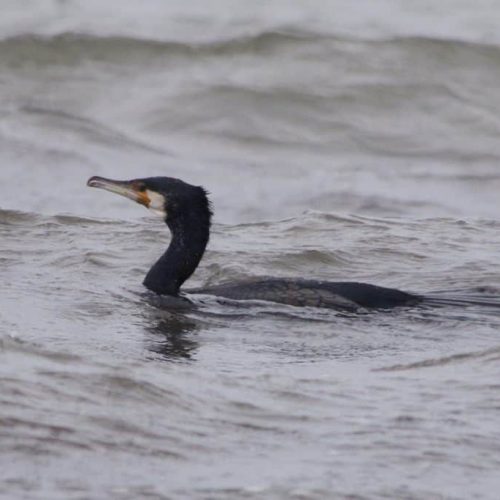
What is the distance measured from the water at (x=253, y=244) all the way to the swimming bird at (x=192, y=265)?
0.51 ft

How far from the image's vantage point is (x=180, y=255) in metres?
9.20

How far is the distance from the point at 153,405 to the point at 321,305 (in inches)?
106

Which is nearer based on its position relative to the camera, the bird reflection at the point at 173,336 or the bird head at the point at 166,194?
the bird reflection at the point at 173,336

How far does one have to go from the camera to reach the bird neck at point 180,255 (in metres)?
9.11

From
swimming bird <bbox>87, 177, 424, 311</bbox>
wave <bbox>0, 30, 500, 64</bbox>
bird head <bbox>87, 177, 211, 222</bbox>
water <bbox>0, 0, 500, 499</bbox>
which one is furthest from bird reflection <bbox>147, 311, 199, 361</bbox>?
wave <bbox>0, 30, 500, 64</bbox>

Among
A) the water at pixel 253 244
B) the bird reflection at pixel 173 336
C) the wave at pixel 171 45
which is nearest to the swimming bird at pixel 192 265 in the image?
the water at pixel 253 244

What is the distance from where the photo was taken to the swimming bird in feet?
28.3

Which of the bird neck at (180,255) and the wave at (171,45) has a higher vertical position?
the wave at (171,45)

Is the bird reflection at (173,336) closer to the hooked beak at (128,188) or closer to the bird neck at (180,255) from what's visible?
the bird neck at (180,255)

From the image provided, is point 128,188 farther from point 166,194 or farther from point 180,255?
point 180,255

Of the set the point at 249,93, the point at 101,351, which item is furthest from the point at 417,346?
the point at 249,93

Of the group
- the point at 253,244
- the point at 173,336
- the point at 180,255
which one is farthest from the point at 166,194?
the point at 253,244

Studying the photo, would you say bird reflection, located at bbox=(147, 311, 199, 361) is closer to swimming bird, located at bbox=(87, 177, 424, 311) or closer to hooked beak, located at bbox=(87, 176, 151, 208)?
swimming bird, located at bbox=(87, 177, 424, 311)

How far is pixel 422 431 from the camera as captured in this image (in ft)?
19.0
